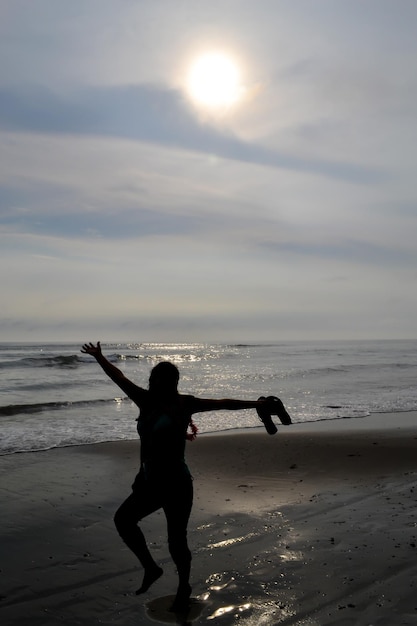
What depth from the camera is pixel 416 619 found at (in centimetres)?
426

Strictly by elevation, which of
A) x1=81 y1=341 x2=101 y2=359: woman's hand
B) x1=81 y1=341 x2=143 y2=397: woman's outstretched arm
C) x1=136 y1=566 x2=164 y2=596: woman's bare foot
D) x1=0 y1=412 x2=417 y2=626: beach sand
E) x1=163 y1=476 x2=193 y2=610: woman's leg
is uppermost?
x1=81 y1=341 x2=101 y2=359: woman's hand

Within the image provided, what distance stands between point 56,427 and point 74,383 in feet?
46.3

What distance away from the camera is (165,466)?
14.6 ft

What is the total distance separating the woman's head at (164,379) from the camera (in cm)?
452

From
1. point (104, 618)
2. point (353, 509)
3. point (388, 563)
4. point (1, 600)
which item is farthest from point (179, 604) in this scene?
point (353, 509)

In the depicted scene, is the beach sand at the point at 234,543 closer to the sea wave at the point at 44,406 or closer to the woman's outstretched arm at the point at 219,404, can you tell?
the woman's outstretched arm at the point at 219,404

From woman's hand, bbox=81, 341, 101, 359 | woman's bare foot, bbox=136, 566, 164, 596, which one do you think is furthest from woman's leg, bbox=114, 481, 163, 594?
woman's hand, bbox=81, 341, 101, 359

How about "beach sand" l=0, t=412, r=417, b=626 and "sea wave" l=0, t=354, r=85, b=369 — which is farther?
"sea wave" l=0, t=354, r=85, b=369

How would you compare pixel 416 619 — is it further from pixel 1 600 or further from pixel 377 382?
pixel 377 382

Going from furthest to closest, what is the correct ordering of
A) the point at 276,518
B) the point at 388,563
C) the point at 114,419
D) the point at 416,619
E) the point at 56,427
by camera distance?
the point at 114,419 < the point at 56,427 < the point at 276,518 < the point at 388,563 < the point at 416,619

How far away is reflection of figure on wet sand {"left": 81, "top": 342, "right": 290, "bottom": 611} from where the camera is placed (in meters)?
4.45

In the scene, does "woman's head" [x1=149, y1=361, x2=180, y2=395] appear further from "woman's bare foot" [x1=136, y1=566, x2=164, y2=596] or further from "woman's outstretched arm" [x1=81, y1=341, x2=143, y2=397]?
"woman's bare foot" [x1=136, y1=566, x2=164, y2=596]

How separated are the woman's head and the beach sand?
1.70 meters

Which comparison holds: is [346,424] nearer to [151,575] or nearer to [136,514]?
[151,575]
